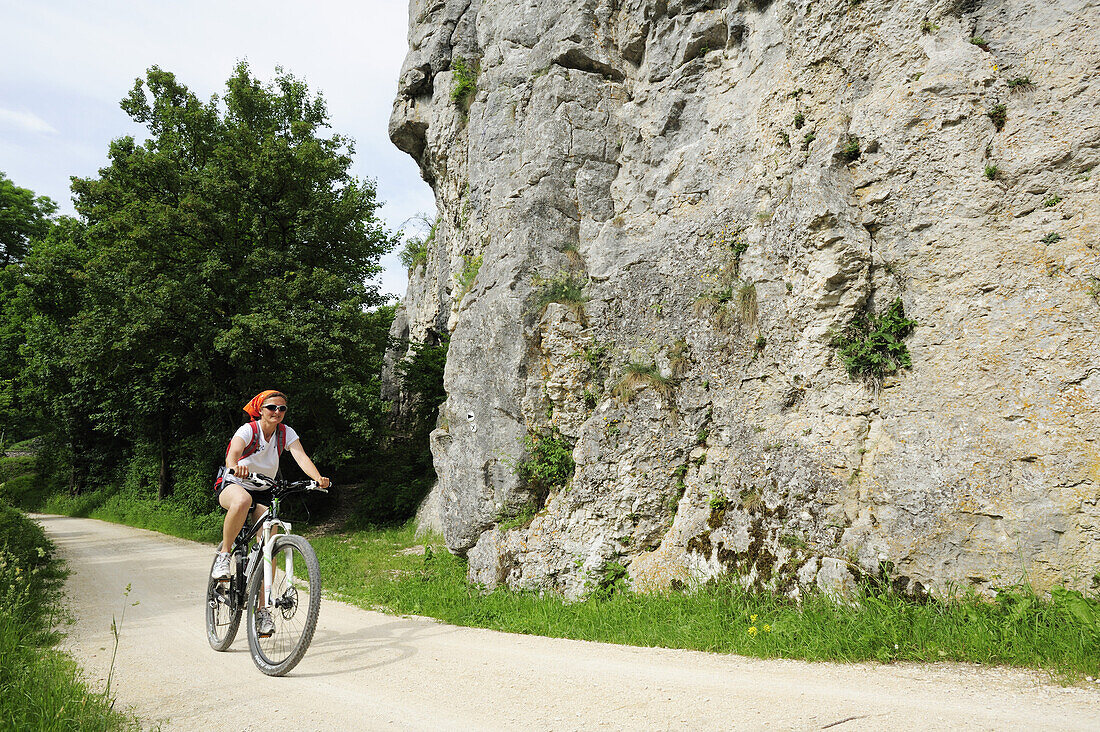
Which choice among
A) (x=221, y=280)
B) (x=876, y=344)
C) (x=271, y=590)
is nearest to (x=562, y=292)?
(x=876, y=344)

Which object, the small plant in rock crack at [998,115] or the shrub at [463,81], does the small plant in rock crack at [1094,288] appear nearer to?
the small plant in rock crack at [998,115]

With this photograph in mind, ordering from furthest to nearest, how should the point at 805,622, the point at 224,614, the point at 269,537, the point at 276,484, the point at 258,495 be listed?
the point at 258,495
the point at 224,614
the point at 276,484
the point at 269,537
the point at 805,622

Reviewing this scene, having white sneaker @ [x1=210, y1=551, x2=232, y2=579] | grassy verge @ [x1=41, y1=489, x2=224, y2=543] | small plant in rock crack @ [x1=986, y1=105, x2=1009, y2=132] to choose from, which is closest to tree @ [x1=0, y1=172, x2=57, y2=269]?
grassy verge @ [x1=41, y1=489, x2=224, y2=543]

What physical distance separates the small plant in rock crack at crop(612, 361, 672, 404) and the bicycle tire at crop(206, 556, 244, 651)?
4.84 m

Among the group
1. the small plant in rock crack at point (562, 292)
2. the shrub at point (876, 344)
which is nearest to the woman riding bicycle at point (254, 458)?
the small plant in rock crack at point (562, 292)

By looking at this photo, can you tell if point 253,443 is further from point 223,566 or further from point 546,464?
point 546,464

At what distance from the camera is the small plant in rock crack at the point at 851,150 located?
656cm

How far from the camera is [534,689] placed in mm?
4027

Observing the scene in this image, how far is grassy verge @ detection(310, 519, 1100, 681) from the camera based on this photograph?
404cm

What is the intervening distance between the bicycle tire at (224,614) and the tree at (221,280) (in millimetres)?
9153

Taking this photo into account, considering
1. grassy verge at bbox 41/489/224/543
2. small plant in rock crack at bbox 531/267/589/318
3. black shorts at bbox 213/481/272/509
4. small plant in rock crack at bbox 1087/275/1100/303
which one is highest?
small plant in rock crack at bbox 531/267/589/318

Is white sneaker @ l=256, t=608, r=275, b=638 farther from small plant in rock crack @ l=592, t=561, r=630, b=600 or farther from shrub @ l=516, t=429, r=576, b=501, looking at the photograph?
shrub @ l=516, t=429, r=576, b=501

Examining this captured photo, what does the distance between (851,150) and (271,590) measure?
739 cm

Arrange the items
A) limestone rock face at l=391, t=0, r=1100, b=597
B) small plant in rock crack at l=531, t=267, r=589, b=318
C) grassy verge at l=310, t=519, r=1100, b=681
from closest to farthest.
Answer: grassy verge at l=310, t=519, r=1100, b=681
limestone rock face at l=391, t=0, r=1100, b=597
small plant in rock crack at l=531, t=267, r=589, b=318
